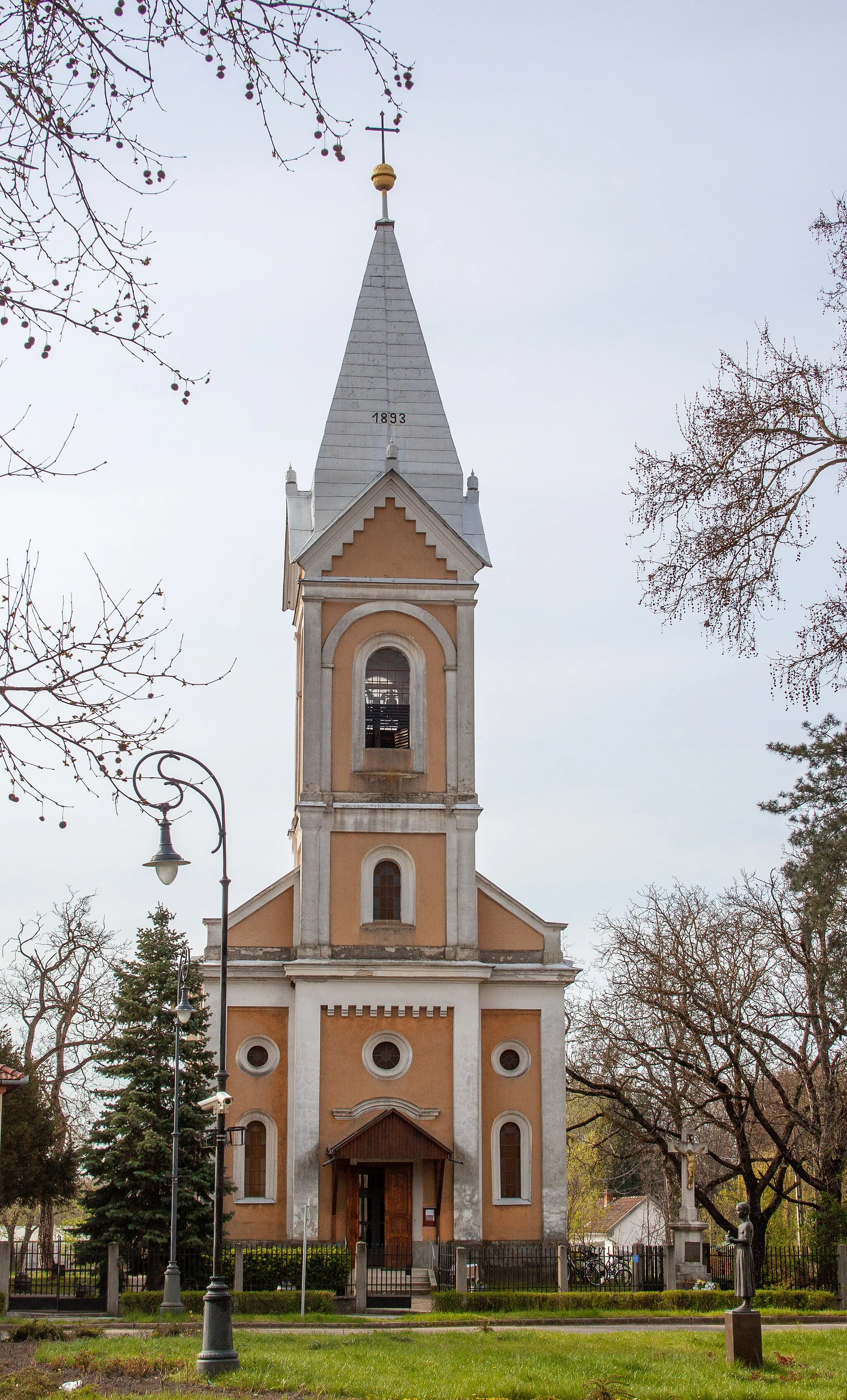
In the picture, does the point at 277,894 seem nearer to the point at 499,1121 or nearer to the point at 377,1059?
the point at 377,1059

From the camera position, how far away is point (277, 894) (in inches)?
1288

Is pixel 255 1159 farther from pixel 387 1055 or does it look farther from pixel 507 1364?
pixel 507 1364

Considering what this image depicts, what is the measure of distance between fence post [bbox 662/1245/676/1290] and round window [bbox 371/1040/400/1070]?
248 inches

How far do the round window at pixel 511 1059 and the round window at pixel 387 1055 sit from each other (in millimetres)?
2092

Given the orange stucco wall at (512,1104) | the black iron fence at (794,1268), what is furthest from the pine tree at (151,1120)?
the black iron fence at (794,1268)

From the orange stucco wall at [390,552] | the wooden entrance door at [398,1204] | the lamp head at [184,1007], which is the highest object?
the orange stucco wall at [390,552]

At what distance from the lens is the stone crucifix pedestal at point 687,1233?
2822 centimetres

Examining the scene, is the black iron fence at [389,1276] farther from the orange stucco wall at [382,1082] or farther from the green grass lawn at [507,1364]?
the green grass lawn at [507,1364]

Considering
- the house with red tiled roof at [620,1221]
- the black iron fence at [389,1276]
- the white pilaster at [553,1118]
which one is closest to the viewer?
the black iron fence at [389,1276]

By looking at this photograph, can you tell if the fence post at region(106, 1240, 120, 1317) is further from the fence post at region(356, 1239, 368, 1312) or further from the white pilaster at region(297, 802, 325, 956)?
the white pilaster at region(297, 802, 325, 956)

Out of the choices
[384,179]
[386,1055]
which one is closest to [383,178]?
[384,179]

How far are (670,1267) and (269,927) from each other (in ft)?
34.2

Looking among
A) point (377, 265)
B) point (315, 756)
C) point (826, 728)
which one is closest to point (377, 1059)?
point (315, 756)

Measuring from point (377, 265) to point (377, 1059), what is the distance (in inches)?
Answer: 734
